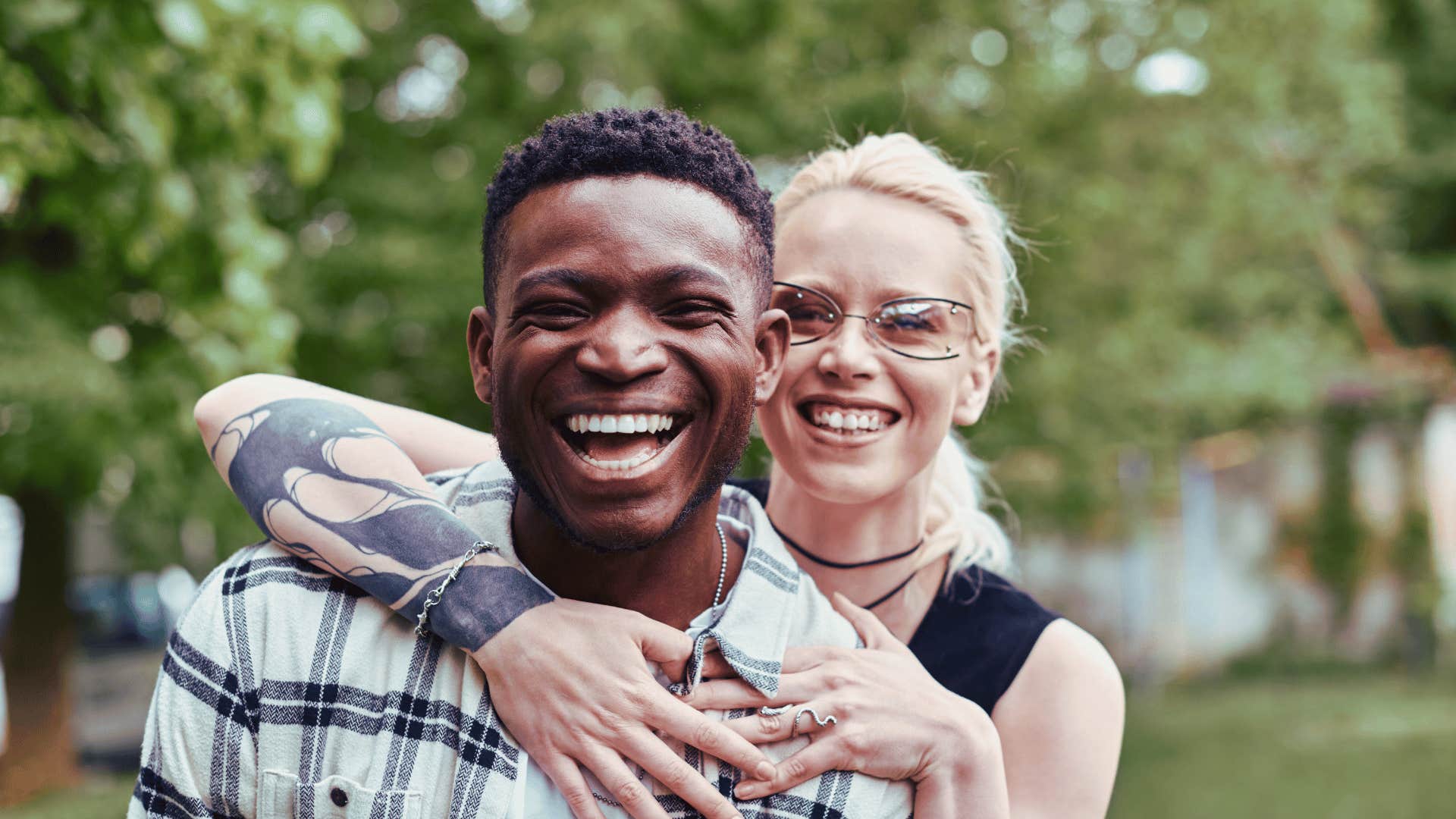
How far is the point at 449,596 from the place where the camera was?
6.37 ft

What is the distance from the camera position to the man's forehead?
1.86m

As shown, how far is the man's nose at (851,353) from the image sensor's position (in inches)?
104

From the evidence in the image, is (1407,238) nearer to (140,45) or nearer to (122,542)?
(122,542)

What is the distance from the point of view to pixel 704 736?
1.91 m

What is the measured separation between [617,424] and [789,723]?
1.79 feet

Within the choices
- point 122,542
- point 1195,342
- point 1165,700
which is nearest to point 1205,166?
point 1195,342

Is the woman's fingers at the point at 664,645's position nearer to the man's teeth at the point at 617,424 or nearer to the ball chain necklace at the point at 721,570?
the ball chain necklace at the point at 721,570

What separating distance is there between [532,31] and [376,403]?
650 centimetres

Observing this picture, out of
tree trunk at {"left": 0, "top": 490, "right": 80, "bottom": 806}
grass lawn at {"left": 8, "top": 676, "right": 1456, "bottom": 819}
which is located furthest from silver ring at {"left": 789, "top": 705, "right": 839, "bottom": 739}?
tree trunk at {"left": 0, "top": 490, "right": 80, "bottom": 806}

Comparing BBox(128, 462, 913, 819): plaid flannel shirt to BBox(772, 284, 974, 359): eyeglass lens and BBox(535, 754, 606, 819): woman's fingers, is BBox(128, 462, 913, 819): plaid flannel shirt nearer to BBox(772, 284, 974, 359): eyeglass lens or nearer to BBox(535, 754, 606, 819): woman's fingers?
BBox(535, 754, 606, 819): woman's fingers

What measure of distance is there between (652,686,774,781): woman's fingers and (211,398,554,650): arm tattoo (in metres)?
0.26

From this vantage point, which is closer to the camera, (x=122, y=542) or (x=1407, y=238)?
(x=122, y=542)

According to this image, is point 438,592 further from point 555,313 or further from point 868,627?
point 868,627

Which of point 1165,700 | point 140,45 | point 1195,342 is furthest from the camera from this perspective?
point 1165,700
